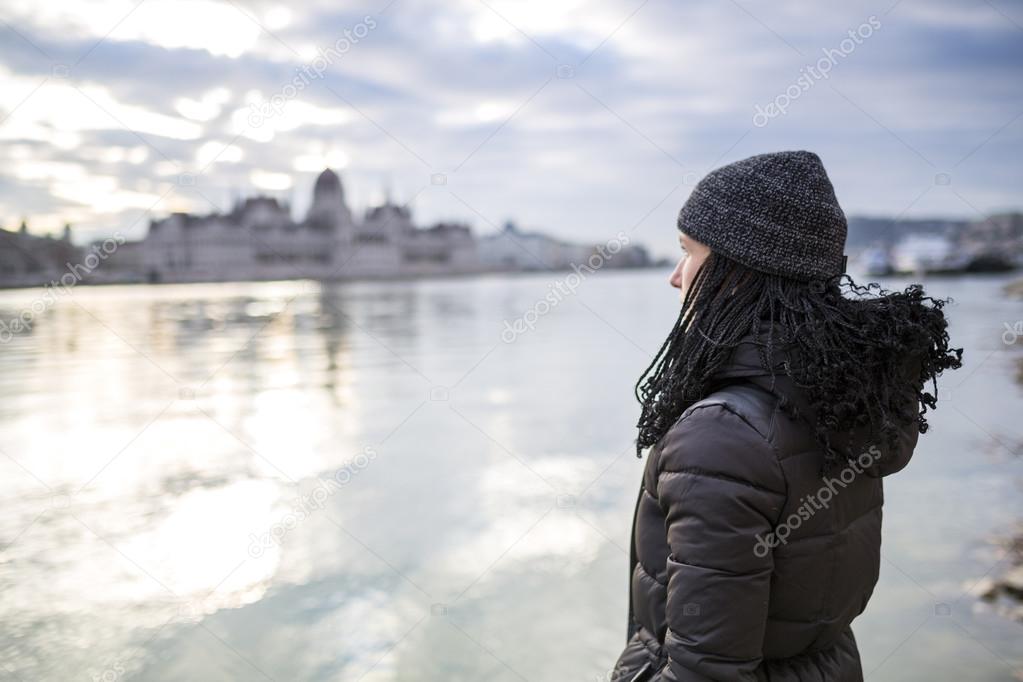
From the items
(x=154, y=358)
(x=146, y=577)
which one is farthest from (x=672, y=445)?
(x=154, y=358)

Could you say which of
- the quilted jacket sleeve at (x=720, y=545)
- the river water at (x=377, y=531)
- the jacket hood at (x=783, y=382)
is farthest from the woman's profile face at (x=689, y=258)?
the river water at (x=377, y=531)

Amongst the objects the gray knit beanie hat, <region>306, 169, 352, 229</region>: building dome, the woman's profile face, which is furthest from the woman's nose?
<region>306, 169, 352, 229</region>: building dome

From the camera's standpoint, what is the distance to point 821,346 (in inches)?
48.7

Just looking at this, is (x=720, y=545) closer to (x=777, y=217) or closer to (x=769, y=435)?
(x=769, y=435)

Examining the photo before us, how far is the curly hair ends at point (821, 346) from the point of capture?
124 centimetres

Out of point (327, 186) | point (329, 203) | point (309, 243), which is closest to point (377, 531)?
point (309, 243)

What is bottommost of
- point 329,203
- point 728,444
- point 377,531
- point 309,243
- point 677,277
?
point 377,531

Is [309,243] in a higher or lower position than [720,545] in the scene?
higher

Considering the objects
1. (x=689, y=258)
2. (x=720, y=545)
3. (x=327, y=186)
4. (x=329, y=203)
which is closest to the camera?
(x=720, y=545)

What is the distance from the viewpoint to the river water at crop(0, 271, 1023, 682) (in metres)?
3.43

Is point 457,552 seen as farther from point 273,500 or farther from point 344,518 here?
point 273,500

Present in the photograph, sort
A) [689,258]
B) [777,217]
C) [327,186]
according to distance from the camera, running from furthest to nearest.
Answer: [327,186], [689,258], [777,217]

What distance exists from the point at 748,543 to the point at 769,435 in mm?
165

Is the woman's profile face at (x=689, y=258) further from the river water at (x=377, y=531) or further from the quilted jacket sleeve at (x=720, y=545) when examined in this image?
the river water at (x=377, y=531)
